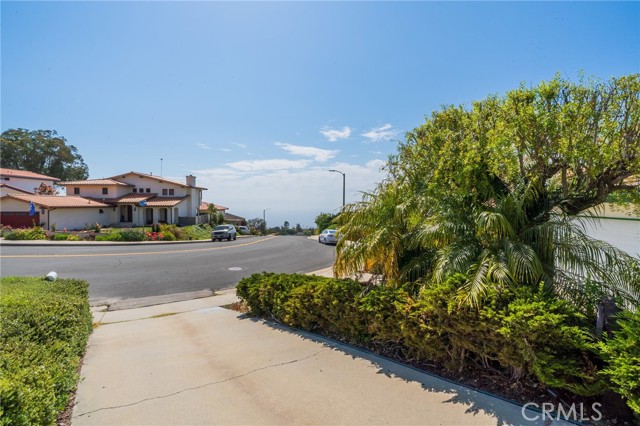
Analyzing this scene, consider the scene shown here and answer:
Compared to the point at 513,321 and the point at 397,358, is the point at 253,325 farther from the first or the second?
the point at 513,321

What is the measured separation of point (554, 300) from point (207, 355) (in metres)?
4.53

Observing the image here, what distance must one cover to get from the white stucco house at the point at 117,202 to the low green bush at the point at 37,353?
2950 centimetres

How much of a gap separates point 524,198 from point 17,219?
40191 mm

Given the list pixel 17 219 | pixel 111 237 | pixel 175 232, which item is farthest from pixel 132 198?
pixel 111 237

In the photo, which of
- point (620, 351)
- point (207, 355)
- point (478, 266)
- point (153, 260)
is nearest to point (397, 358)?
point (478, 266)

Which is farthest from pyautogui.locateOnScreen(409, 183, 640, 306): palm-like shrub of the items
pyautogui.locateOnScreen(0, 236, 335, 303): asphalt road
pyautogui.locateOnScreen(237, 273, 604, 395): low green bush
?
pyautogui.locateOnScreen(0, 236, 335, 303): asphalt road

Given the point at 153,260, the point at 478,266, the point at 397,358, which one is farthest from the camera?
the point at 153,260

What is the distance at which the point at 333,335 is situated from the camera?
5.46 meters

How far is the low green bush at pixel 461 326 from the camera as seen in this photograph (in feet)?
10.0

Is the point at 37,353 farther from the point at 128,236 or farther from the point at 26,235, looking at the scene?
the point at 26,235

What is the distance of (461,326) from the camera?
3625 millimetres

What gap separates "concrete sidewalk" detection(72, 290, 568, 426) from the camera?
3213 mm

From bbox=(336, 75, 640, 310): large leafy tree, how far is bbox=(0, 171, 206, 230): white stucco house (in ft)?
103

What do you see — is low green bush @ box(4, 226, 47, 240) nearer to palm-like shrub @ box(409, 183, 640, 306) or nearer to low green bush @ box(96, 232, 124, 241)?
low green bush @ box(96, 232, 124, 241)
